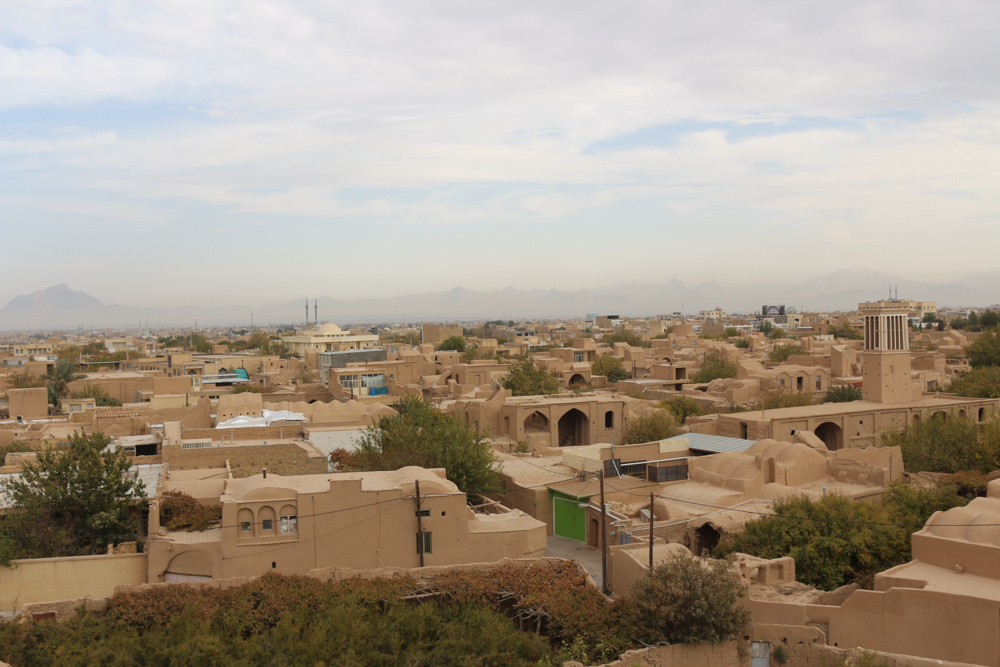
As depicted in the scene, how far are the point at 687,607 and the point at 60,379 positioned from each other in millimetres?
44421

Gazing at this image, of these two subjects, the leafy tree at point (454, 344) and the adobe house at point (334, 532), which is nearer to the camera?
the adobe house at point (334, 532)

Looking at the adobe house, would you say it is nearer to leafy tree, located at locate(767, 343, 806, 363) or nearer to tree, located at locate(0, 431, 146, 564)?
tree, located at locate(0, 431, 146, 564)

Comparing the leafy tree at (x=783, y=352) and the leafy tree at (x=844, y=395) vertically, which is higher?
the leafy tree at (x=783, y=352)

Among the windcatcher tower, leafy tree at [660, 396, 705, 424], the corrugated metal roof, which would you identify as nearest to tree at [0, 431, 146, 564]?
the corrugated metal roof

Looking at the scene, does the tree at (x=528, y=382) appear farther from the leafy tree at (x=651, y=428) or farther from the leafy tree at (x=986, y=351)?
the leafy tree at (x=986, y=351)


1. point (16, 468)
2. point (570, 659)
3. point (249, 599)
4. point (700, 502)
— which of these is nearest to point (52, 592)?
point (249, 599)

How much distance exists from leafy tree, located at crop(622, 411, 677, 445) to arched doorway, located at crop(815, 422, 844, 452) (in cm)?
666

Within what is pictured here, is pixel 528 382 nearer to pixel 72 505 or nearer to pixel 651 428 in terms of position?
pixel 651 428

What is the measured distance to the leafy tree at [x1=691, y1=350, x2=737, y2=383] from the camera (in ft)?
161

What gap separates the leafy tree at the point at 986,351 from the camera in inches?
2119

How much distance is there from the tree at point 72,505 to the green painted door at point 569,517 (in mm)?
10042

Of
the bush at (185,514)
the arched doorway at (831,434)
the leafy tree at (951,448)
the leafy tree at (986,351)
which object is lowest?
the arched doorway at (831,434)

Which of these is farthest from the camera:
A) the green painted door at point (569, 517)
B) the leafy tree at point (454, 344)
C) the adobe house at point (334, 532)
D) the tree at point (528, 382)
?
the leafy tree at point (454, 344)

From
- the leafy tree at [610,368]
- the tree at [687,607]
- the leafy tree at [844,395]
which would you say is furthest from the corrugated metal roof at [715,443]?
the leafy tree at [610,368]
